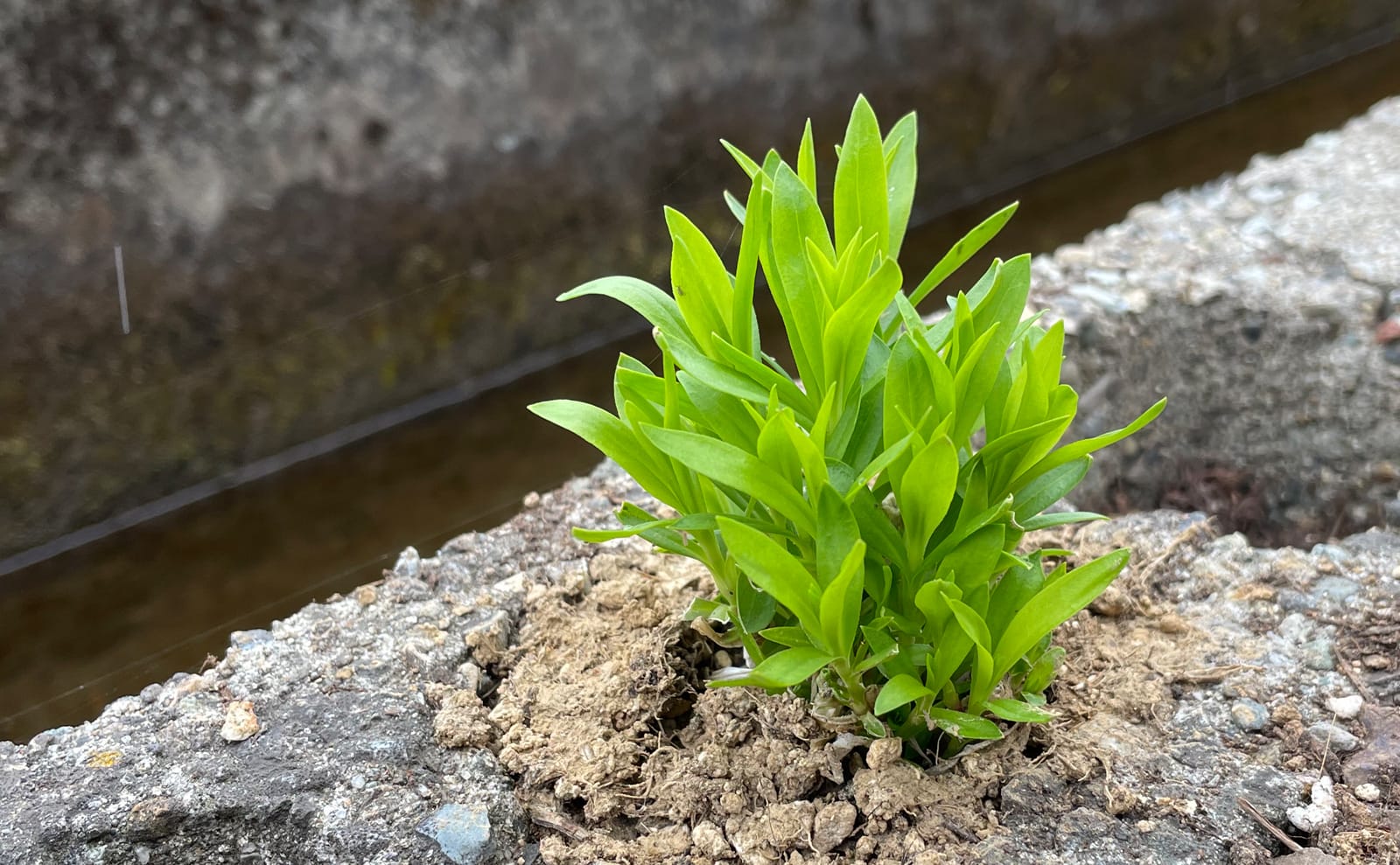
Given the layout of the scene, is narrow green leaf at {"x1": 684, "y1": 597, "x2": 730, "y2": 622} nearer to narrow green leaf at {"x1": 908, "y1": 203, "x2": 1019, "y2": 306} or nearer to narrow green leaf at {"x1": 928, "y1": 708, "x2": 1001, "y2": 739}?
narrow green leaf at {"x1": 928, "y1": 708, "x2": 1001, "y2": 739}

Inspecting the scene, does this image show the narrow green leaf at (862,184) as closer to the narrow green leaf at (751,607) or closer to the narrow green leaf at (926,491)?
the narrow green leaf at (926,491)

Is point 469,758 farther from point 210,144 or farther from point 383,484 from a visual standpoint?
point 210,144

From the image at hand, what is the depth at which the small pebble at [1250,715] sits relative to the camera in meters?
1.26

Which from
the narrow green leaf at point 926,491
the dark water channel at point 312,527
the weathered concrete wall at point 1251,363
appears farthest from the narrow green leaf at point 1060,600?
the dark water channel at point 312,527

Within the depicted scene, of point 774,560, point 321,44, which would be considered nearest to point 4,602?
point 321,44

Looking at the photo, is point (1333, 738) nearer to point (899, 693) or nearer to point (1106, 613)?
point (1106, 613)

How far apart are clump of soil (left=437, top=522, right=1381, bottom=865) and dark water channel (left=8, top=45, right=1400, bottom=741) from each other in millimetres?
468

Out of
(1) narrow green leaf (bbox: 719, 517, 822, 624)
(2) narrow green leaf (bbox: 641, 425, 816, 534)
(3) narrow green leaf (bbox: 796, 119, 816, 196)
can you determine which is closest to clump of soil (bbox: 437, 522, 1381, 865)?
(1) narrow green leaf (bbox: 719, 517, 822, 624)

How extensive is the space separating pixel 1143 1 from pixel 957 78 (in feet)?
3.10

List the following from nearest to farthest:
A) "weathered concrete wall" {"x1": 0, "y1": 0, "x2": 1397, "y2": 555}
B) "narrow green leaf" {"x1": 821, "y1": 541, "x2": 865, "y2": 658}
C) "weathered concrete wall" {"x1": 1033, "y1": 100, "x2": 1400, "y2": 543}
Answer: "narrow green leaf" {"x1": 821, "y1": 541, "x2": 865, "y2": 658}, "weathered concrete wall" {"x1": 1033, "y1": 100, "x2": 1400, "y2": 543}, "weathered concrete wall" {"x1": 0, "y1": 0, "x2": 1397, "y2": 555}

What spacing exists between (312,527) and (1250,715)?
7.19ft

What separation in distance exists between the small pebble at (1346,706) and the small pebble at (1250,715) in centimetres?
8

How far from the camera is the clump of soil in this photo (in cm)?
117

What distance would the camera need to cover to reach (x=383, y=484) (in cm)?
293
